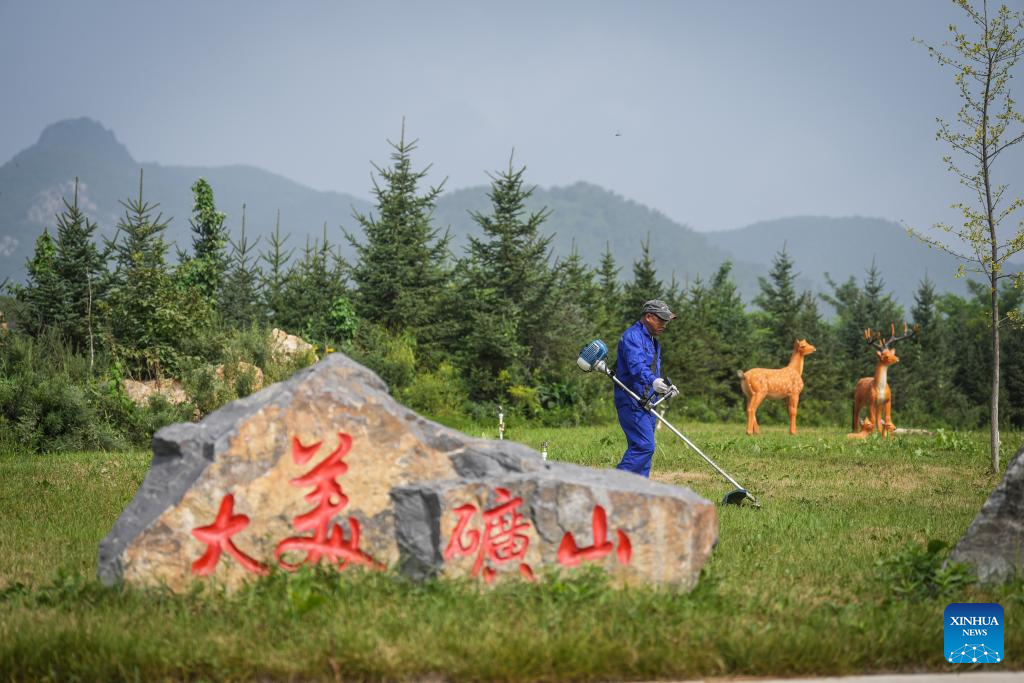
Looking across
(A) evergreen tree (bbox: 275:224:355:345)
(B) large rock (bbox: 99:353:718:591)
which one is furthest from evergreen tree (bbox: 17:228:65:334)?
(B) large rock (bbox: 99:353:718:591)

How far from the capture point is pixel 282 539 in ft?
17.9

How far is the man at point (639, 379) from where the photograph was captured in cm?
880

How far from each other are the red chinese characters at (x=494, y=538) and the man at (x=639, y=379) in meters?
3.47

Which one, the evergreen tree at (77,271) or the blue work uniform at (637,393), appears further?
the evergreen tree at (77,271)

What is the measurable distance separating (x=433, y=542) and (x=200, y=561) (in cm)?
144

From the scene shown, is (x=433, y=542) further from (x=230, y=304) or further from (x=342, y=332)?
(x=230, y=304)

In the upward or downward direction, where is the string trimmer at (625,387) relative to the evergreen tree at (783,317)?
downward

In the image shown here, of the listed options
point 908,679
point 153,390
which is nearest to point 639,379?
point 908,679

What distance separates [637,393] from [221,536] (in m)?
4.74

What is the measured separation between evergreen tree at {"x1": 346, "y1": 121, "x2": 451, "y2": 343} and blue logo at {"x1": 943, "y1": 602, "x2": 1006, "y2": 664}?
16058 mm

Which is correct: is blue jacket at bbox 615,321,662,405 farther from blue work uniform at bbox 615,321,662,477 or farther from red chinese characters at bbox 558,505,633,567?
red chinese characters at bbox 558,505,633,567

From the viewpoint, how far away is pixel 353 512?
5539 mm

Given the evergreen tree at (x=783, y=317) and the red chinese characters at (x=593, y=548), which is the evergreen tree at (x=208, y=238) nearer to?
the evergreen tree at (x=783, y=317)

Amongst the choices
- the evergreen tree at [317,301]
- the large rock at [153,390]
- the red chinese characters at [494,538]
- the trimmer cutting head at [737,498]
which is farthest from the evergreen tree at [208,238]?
the red chinese characters at [494,538]
